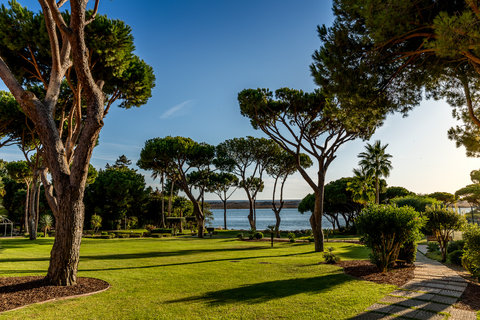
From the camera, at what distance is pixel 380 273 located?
9.73 m

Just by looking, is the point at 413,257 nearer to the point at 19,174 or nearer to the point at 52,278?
the point at 52,278

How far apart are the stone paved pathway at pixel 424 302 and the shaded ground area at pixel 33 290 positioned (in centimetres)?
624

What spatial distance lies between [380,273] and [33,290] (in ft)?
32.4

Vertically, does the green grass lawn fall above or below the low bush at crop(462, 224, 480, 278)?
below

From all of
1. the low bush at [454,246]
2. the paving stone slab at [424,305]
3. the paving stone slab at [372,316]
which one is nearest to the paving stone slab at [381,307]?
the paving stone slab at [372,316]

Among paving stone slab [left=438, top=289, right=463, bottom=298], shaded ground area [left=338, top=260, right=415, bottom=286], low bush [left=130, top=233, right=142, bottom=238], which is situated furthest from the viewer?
low bush [left=130, top=233, right=142, bottom=238]

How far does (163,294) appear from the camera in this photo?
7117 millimetres

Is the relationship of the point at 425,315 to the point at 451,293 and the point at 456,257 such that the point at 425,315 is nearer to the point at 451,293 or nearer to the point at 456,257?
the point at 451,293

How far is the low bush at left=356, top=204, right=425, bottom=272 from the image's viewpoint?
9.88 meters

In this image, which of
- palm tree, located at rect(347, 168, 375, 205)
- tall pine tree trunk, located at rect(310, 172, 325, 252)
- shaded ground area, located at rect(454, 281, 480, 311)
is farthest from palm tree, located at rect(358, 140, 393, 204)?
shaded ground area, located at rect(454, 281, 480, 311)

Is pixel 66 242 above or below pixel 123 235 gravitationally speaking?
above

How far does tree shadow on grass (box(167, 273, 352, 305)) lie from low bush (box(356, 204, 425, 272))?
1684mm

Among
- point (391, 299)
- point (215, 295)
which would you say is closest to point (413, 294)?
point (391, 299)

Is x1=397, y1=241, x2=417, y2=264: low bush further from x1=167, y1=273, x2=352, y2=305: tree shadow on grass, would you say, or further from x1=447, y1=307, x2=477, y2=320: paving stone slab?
x1=447, y1=307, x2=477, y2=320: paving stone slab
